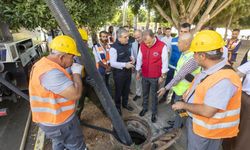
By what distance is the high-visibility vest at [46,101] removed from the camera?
1970 mm

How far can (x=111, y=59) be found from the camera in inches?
159

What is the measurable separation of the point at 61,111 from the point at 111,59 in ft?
6.79

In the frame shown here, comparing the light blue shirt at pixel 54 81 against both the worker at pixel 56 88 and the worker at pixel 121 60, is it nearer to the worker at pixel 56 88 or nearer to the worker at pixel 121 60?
the worker at pixel 56 88

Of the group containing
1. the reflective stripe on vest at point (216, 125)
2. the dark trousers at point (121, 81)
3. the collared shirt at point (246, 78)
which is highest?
the collared shirt at point (246, 78)

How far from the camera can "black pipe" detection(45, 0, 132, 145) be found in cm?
184

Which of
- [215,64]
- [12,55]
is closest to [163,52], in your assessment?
[215,64]

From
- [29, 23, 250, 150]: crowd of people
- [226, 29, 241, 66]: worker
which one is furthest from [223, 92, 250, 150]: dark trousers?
[226, 29, 241, 66]: worker

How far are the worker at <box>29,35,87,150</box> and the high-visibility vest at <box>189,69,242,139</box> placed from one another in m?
1.25

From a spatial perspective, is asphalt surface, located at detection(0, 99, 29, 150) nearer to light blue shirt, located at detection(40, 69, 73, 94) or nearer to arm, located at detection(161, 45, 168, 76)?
light blue shirt, located at detection(40, 69, 73, 94)

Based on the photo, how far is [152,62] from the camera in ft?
12.7

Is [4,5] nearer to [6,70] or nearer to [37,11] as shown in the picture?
[37,11]

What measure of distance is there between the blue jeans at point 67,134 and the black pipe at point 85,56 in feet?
1.52

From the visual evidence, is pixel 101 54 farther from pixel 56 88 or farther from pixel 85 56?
pixel 56 88

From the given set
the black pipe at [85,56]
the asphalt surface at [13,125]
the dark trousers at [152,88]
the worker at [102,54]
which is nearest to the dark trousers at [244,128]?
the black pipe at [85,56]
